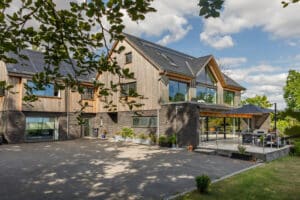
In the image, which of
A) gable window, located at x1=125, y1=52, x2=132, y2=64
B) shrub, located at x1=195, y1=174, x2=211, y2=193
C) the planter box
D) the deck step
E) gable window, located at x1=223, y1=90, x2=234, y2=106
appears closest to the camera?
shrub, located at x1=195, y1=174, x2=211, y2=193

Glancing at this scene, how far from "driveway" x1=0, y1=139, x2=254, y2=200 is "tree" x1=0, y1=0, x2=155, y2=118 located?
4.55 metres

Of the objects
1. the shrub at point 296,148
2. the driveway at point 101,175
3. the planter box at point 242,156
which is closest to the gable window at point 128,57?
the driveway at point 101,175

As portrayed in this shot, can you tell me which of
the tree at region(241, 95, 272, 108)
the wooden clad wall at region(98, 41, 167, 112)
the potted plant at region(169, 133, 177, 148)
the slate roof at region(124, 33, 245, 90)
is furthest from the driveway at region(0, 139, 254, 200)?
the tree at region(241, 95, 272, 108)

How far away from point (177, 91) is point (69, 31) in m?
17.1

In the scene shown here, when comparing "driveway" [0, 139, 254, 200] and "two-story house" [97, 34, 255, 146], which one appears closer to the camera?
"driveway" [0, 139, 254, 200]

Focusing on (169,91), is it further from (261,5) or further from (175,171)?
(261,5)

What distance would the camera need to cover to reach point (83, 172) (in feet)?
31.8

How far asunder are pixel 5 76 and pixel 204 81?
1619cm

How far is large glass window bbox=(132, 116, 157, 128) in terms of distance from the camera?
1961 centimetres

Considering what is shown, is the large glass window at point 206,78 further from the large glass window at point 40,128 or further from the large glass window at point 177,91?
the large glass window at point 40,128

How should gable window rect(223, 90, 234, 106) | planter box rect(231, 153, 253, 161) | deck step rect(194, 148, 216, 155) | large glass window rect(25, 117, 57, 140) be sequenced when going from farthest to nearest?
gable window rect(223, 90, 234, 106) → large glass window rect(25, 117, 57, 140) → deck step rect(194, 148, 216, 155) → planter box rect(231, 153, 253, 161)

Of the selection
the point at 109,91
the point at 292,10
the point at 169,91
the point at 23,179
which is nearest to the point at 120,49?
the point at 109,91

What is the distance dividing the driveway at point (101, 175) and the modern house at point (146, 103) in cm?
530

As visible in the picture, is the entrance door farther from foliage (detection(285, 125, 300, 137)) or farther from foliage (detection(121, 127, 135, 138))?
foliage (detection(285, 125, 300, 137))
